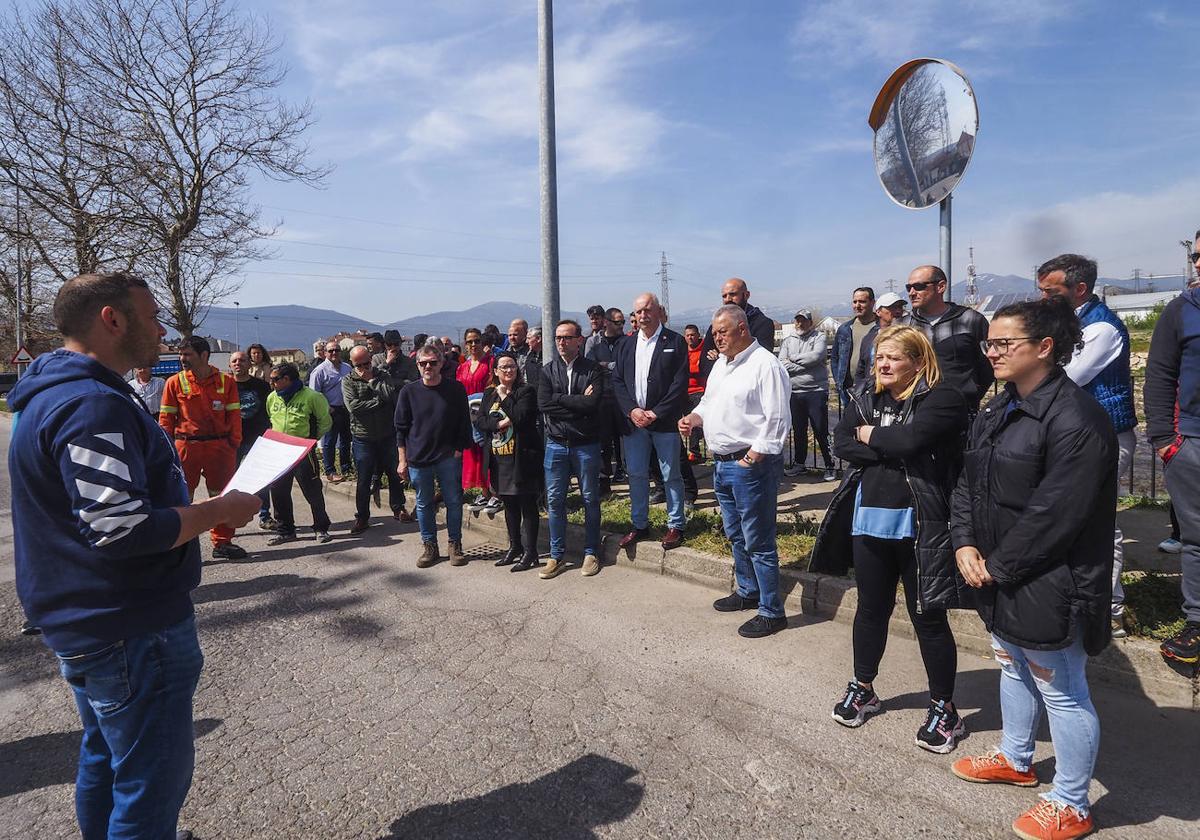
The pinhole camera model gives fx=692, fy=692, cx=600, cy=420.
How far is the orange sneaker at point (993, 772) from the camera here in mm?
2900

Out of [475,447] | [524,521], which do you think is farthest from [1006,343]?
[475,447]

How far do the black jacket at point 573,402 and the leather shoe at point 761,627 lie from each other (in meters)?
2.06

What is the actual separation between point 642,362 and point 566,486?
127cm

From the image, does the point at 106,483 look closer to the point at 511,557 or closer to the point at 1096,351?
the point at 511,557

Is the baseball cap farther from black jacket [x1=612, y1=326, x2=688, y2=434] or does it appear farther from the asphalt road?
the asphalt road

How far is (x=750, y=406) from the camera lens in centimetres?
455

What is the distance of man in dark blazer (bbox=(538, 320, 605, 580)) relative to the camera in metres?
5.81

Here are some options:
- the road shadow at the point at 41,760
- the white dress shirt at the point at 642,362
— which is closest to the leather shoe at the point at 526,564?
the white dress shirt at the point at 642,362

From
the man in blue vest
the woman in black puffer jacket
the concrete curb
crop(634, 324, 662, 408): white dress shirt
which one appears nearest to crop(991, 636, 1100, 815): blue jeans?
the woman in black puffer jacket

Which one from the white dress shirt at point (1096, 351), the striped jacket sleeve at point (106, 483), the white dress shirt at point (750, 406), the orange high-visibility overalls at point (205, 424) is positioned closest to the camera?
the striped jacket sleeve at point (106, 483)

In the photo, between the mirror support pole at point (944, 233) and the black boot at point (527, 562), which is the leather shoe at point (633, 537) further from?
the mirror support pole at point (944, 233)

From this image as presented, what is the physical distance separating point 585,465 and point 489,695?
7.80 ft

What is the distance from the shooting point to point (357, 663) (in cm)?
433

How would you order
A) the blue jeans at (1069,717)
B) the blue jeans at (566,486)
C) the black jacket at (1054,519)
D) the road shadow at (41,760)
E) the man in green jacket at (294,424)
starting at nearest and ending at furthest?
the black jacket at (1054,519)
the blue jeans at (1069,717)
the road shadow at (41,760)
the blue jeans at (566,486)
the man in green jacket at (294,424)
